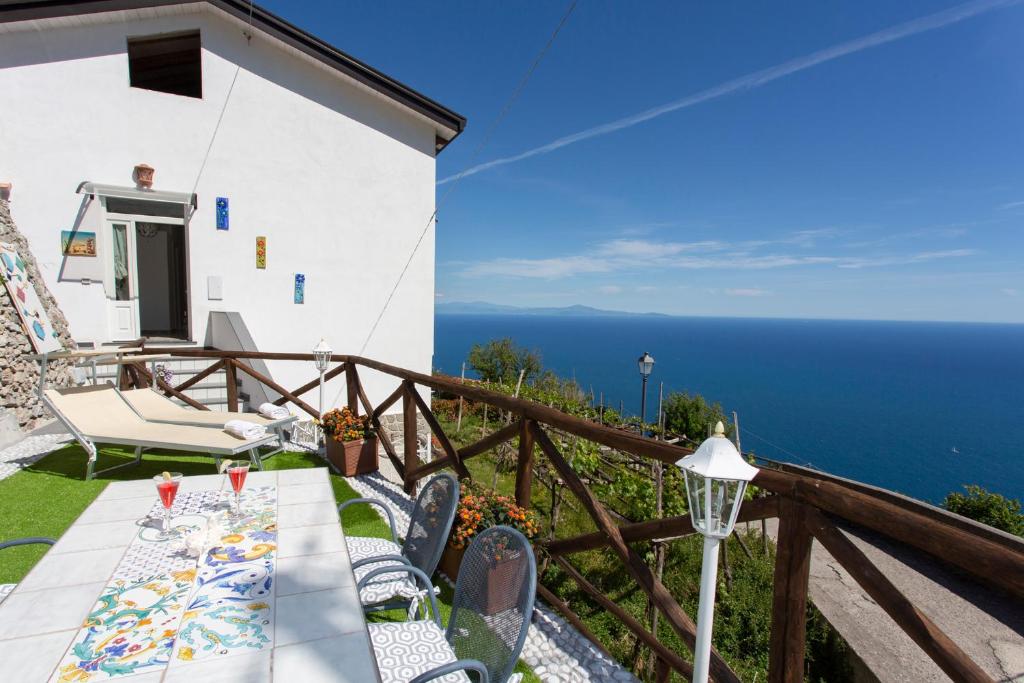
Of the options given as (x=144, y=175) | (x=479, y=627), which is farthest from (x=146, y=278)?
(x=479, y=627)

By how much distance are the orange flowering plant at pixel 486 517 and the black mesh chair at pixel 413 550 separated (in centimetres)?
38

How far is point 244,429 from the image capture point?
13.6ft

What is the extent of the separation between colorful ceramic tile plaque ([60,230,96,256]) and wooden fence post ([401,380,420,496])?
6.09m

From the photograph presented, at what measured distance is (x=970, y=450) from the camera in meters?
47.5

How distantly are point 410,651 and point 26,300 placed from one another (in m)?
7.16

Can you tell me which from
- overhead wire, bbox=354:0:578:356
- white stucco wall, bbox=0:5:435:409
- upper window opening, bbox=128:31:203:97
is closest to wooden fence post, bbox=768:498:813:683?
overhead wire, bbox=354:0:578:356

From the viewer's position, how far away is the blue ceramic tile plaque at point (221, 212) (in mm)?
7465

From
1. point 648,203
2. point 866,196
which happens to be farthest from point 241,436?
point 866,196

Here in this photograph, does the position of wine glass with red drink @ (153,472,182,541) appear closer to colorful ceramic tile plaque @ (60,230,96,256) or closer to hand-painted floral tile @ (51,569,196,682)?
hand-painted floral tile @ (51,569,196,682)

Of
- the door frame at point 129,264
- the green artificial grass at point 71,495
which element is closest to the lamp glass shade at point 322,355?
the green artificial grass at point 71,495

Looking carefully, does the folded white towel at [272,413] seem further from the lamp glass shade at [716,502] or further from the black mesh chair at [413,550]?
the lamp glass shade at [716,502]

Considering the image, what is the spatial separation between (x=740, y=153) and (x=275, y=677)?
35.0 metres

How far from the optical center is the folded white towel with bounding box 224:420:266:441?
4.15 m

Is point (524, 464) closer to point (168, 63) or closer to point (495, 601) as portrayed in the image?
point (495, 601)
